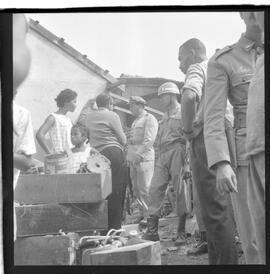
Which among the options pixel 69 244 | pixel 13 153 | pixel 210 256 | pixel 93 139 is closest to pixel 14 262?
pixel 69 244

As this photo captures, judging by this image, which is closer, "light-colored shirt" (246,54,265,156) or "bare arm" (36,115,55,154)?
"light-colored shirt" (246,54,265,156)

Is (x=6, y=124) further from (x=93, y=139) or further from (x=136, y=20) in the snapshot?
(x=136, y=20)

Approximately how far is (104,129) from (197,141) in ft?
2.16

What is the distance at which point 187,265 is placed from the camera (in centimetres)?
404

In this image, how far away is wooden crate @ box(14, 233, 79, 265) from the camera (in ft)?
13.2

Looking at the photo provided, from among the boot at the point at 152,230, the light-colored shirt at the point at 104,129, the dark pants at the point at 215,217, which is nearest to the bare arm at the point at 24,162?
the light-colored shirt at the point at 104,129

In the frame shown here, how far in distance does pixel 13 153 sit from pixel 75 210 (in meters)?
0.58

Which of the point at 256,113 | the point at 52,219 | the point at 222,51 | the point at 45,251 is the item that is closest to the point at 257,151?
the point at 256,113

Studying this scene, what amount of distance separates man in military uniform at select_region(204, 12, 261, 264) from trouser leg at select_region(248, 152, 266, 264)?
4 centimetres

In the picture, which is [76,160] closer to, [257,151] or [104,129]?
[104,129]

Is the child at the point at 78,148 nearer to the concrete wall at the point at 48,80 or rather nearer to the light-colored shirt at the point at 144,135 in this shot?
the concrete wall at the point at 48,80

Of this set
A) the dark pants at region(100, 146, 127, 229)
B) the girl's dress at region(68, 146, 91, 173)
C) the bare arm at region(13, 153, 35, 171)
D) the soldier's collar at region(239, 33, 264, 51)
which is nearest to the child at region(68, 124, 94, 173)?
the girl's dress at region(68, 146, 91, 173)

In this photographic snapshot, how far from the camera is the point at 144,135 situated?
4145 millimetres

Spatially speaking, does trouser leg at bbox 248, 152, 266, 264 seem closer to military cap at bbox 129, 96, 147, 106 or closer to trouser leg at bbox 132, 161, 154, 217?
trouser leg at bbox 132, 161, 154, 217
